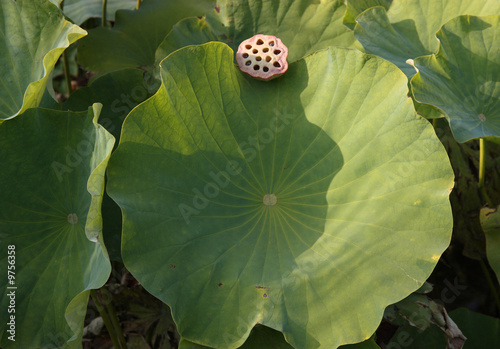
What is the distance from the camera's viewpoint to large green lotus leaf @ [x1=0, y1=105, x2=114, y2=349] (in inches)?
48.9

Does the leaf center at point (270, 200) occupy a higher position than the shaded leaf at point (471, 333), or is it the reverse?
the leaf center at point (270, 200)

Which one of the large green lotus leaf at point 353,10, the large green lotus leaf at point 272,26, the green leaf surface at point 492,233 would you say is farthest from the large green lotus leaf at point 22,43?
the green leaf surface at point 492,233

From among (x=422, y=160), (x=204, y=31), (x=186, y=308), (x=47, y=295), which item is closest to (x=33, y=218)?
(x=47, y=295)

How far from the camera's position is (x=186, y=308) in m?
1.17

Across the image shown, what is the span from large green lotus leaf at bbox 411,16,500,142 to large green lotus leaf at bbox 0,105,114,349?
0.99 meters

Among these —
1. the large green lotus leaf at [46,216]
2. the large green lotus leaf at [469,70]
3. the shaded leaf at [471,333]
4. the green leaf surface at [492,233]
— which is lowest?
the shaded leaf at [471,333]

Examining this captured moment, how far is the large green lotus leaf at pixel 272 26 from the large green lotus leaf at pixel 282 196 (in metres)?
0.31

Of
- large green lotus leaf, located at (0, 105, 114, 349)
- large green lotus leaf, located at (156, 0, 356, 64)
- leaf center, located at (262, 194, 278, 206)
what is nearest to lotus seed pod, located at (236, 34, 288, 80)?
large green lotus leaf, located at (156, 0, 356, 64)

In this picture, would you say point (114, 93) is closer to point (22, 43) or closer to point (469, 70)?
point (22, 43)

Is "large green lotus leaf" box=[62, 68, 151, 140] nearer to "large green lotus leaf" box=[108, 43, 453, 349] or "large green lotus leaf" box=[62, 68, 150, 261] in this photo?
"large green lotus leaf" box=[62, 68, 150, 261]

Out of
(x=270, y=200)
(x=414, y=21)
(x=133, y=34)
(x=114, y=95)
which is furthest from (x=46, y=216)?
(x=414, y=21)

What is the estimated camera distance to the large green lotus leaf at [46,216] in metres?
1.24

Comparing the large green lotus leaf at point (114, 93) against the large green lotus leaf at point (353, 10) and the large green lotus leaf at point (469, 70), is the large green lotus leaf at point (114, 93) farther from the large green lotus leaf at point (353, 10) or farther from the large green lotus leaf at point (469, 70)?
the large green lotus leaf at point (469, 70)

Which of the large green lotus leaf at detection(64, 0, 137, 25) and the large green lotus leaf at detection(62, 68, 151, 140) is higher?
the large green lotus leaf at detection(62, 68, 151, 140)
